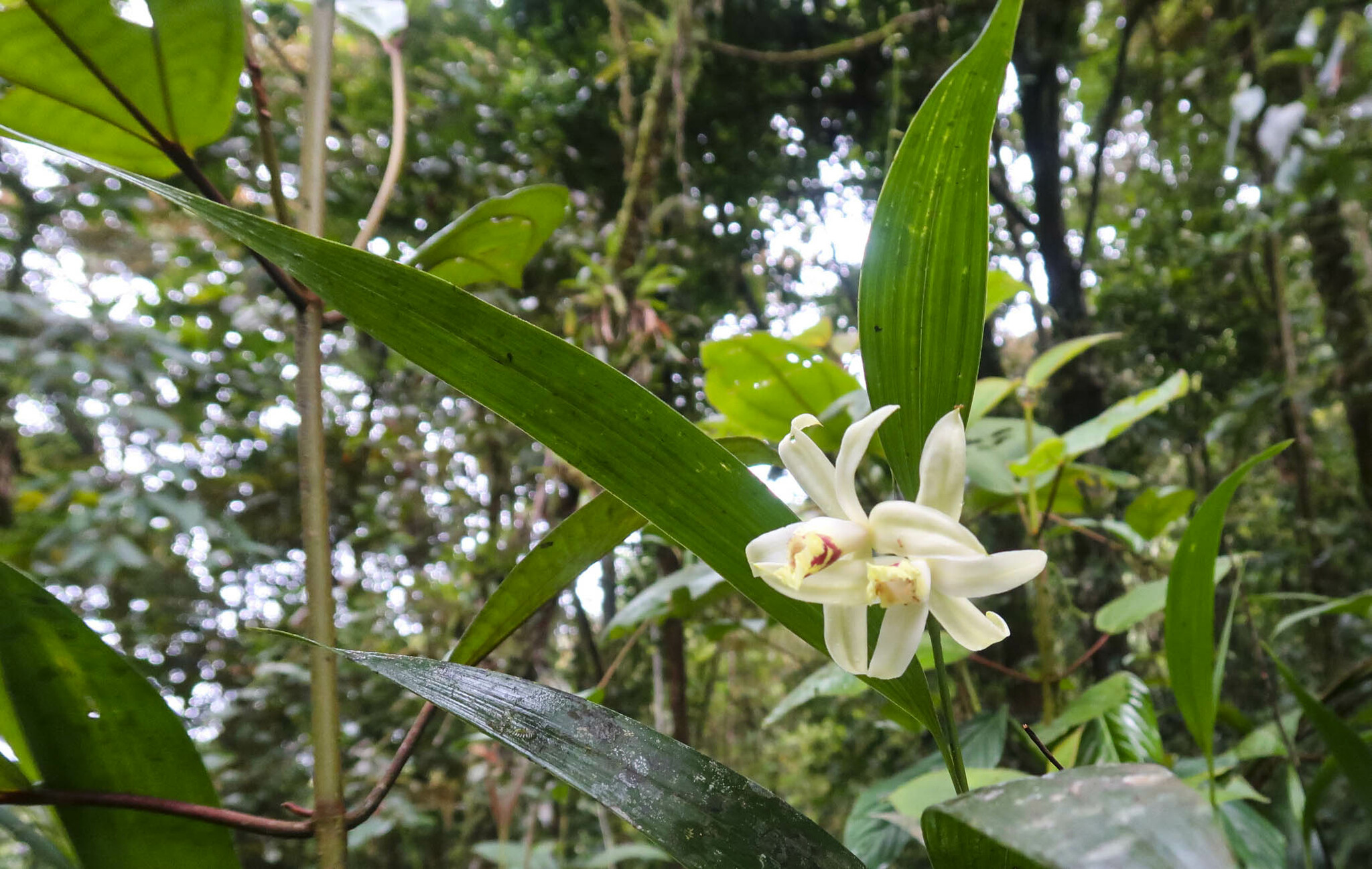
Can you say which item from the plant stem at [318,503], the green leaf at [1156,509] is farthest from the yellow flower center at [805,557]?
the green leaf at [1156,509]

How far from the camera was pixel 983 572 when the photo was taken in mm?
275

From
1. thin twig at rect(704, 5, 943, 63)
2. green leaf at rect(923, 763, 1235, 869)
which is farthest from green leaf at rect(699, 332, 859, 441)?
thin twig at rect(704, 5, 943, 63)

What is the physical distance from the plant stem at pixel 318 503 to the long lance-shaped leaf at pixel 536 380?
0.43 feet

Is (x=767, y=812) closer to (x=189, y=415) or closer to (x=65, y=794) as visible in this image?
(x=65, y=794)

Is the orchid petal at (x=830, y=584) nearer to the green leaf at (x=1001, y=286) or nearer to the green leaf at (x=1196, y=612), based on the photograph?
the green leaf at (x=1196, y=612)

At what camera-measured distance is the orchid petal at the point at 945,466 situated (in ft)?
0.85

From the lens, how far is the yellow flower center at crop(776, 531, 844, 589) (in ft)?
0.85

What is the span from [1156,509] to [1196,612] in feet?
1.40

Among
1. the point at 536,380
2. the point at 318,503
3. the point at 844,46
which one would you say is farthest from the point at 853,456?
the point at 844,46

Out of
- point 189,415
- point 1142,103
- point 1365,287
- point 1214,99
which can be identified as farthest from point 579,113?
point 1365,287

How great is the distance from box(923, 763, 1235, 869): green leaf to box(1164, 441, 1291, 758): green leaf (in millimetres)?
207

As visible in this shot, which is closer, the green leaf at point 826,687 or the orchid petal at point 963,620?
the orchid petal at point 963,620

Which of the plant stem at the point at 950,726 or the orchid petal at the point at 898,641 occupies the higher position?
the orchid petal at the point at 898,641

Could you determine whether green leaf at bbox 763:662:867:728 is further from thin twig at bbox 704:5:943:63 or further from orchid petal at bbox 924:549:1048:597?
thin twig at bbox 704:5:943:63
